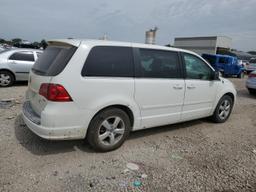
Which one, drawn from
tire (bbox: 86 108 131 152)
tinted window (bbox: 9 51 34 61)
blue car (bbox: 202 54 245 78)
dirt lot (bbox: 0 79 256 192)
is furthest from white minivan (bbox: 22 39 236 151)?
blue car (bbox: 202 54 245 78)

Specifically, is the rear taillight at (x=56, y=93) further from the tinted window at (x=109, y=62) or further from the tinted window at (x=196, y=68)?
the tinted window at (x=196, y=68)

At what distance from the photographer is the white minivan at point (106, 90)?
2.87 m

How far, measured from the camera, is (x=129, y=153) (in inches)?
136

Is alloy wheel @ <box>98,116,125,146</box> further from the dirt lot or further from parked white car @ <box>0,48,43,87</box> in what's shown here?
parked white car @ <box>0,48,43,87</box>

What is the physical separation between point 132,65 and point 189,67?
55.9 inches

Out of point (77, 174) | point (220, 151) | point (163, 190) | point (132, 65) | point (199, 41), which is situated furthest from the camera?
point (199, 41)

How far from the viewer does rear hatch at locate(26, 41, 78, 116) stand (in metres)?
2.92

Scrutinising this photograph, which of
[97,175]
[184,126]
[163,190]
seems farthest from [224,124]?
[97,175]

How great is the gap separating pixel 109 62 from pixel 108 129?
1.05 metres

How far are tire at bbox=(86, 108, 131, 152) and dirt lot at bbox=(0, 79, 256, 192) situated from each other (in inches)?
6.2

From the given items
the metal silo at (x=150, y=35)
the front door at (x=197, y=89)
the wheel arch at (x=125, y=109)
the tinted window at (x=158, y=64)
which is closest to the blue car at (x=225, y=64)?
the metal silo at (x=150, y=35)

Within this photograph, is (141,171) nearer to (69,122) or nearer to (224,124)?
(69,122)

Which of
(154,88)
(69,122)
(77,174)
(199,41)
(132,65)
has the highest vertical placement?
(199,41)

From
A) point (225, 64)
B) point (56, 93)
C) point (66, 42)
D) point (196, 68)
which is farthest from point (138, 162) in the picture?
point (225, 64)
